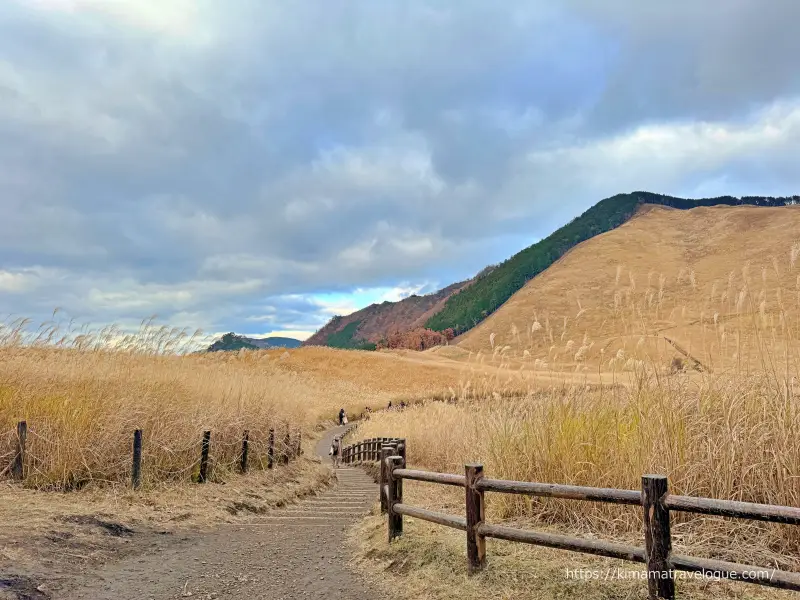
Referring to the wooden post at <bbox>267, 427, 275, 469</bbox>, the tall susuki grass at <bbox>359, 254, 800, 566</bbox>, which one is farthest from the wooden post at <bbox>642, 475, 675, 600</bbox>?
the wooden post at <bbox>267, 427, 275, 469</bbox>

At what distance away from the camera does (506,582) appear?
5004 mm

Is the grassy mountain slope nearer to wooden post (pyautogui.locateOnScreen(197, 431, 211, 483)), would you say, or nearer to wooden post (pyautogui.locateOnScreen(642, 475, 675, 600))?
wooden post (pyautogui.locateOnScreen(197, 431, 211, 483))

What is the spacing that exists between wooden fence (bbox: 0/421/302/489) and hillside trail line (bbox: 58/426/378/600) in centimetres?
170

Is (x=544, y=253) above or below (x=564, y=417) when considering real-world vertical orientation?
above

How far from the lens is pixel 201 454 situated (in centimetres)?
1077

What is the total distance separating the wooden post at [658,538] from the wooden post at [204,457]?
874 cm

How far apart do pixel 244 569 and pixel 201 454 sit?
4480 mm

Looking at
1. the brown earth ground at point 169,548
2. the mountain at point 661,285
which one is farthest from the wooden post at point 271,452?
the mountain at point 661,285

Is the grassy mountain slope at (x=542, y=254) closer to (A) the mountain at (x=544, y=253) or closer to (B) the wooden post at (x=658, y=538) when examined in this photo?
(A) the mountain at (x=544, y=253)

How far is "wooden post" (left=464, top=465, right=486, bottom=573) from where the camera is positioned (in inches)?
211

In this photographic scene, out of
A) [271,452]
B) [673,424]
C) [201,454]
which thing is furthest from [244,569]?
[271,452]

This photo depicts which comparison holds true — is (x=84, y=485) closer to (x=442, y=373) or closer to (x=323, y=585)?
(x=323, y=585)

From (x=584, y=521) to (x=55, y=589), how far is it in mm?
5460

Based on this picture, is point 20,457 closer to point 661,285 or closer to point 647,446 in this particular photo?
point 647,446
